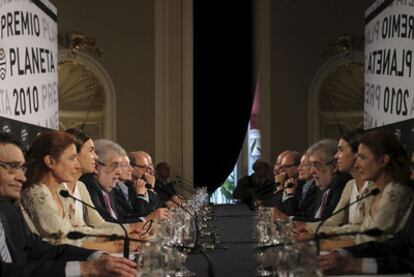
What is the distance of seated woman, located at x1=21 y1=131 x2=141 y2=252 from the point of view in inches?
169

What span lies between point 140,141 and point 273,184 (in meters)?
2.03

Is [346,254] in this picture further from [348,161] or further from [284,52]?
[284,52]

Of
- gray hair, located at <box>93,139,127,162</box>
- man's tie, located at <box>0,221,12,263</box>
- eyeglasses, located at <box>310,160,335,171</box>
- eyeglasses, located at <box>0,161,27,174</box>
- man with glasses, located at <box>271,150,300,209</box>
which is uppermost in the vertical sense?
gray hair, located at <box>93,139,127,162</box>

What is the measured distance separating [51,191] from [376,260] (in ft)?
5.58

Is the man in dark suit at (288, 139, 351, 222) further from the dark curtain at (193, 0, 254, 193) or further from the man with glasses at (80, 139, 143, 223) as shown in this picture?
the dark curtain at (193, 0, 254, 193)

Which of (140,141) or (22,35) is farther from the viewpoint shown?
(140,141)

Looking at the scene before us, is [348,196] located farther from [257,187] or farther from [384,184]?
[257,187]

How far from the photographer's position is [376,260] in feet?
11.6

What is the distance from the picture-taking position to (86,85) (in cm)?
661

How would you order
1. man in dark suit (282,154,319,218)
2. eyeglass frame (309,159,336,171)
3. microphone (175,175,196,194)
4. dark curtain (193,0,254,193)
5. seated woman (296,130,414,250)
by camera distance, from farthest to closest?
dark curtain (193,0,254,193) < microphone (175,175,196,194) < man in dark suit (282,154,319,218) < eyeglass frame (309,159,336,171) < seated woman (296,130,414,250)

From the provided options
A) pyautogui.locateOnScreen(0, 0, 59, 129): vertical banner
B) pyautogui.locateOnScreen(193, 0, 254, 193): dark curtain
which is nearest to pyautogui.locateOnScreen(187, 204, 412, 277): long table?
pyautogui.locateOnScreen(0, 0, 59, 129): vertical banner

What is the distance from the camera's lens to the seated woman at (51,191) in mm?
4285

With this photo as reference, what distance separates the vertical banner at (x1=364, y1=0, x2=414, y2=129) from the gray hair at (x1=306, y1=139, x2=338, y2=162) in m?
0.35

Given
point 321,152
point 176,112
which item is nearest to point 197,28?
point 176,112
